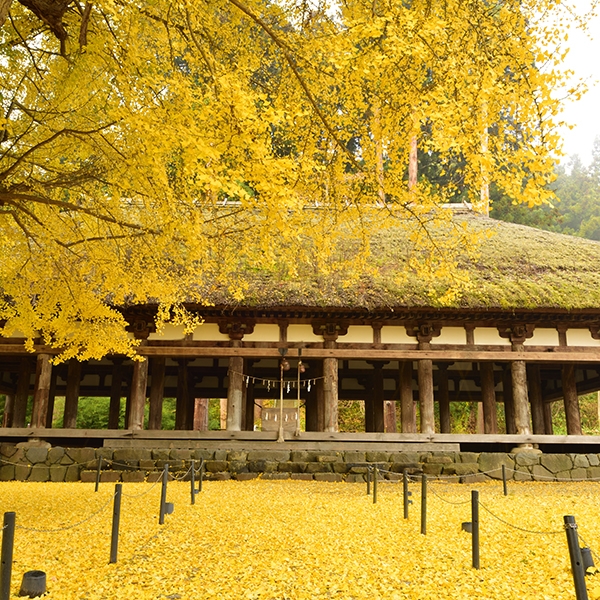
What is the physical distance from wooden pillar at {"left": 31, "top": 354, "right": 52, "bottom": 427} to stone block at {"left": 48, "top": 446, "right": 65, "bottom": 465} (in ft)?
2.52

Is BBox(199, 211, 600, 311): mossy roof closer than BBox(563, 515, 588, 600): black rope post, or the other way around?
BBox(563, 515, 588, 600): black rope post

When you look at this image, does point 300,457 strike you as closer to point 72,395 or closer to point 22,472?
point 22,472

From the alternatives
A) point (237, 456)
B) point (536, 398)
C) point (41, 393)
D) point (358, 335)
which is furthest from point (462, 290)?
point (41, 393)

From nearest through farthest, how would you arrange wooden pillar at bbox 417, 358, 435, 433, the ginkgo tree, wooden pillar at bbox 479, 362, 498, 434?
1. the ginkgo tree
2. wooden pillar at bbox 417, 358, 435, 433
3. wooden pillar at bbox 479, 362, 498, 434

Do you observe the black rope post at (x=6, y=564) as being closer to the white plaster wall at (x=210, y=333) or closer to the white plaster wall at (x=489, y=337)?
the white plaster wall at (x=210, y=333)

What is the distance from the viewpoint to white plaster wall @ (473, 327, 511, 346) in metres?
12.7

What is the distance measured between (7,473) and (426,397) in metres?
9.60

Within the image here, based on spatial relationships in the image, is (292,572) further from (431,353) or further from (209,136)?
(431,353)

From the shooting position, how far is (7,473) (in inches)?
468

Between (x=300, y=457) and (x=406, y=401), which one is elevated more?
(x=406, y=401)

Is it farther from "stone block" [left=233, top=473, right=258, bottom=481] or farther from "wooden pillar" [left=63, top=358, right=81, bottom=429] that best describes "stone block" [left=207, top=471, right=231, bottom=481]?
"wooden pillar" [left=63, top=358, right=81, bottom=429]

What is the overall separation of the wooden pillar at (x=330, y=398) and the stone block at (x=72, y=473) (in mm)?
5573

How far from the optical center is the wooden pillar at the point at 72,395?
14055 mm

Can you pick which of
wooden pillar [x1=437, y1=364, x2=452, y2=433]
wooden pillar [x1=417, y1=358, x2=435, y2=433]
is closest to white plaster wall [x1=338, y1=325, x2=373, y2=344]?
wooden pillar [x1=417, y1=358, x2=435, y2=433]
